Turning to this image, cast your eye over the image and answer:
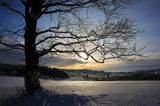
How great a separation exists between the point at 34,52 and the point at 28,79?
134 centimetres

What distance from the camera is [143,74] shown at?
20422 mm

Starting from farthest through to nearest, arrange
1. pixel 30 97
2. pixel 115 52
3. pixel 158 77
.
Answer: pixel 158 77
pixel 115 52
pixel 30 97

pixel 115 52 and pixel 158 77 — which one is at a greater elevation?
pixel 115 52

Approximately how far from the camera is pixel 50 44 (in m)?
13.9

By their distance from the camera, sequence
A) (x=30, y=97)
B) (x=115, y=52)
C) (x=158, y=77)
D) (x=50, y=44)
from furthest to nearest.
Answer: (x=158, y=77)
(x=50, y=44)
(x=115, y=52)
(x=30, y=97)

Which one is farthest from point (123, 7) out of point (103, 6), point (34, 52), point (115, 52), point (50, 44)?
point (34, 52)

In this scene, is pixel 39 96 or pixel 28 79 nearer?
pixel 39 96

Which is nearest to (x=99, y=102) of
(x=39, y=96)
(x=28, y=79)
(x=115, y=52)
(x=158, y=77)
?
(x=39, y=96)

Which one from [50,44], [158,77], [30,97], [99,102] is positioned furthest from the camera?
[158,77]

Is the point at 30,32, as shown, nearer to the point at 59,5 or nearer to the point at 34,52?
the point at 34,52

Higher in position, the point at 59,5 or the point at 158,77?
the point at 59,5

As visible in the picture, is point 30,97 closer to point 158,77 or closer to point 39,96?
point 39,96

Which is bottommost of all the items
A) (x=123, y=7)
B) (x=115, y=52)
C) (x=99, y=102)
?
(x=99, y=102)

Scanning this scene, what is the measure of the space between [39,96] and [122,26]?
187 inches
